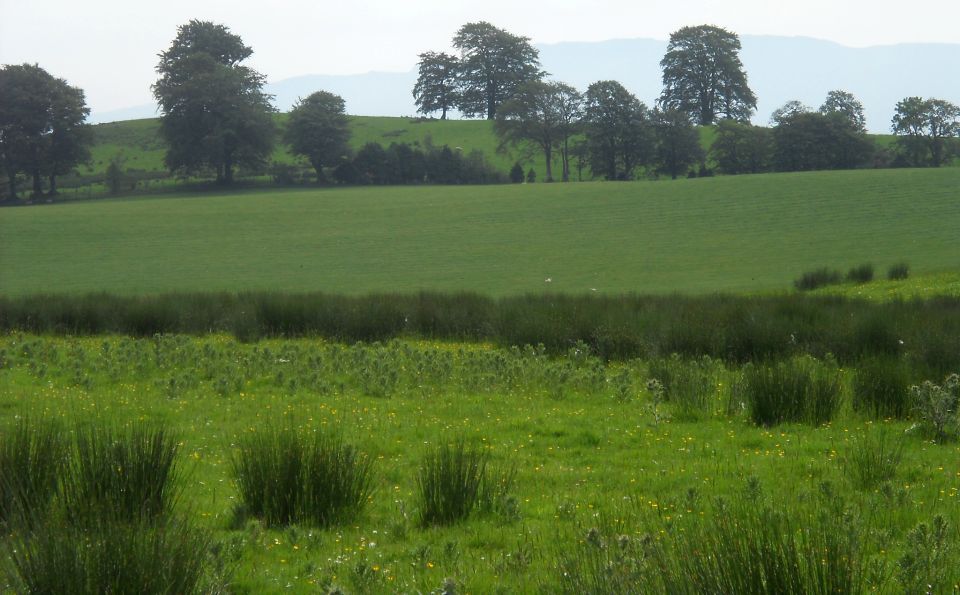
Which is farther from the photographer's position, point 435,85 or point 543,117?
point 435,85

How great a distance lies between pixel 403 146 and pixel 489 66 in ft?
99.5

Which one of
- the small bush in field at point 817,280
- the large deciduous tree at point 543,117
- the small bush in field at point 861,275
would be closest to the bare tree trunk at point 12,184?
the large deciduous tree at point 543,117

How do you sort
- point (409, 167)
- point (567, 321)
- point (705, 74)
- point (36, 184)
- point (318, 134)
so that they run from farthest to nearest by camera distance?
point (705, 74) → point (409, 167) → point (318, 134) → point (36, 184) → point (567, 321)

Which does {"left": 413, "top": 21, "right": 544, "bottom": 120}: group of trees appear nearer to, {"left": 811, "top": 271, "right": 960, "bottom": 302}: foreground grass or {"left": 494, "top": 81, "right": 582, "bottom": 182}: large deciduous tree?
{"left": 494, "top": 81, "right": 582, "bottom": 182}: large deciduous tree

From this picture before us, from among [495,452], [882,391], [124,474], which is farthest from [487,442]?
[882,391]

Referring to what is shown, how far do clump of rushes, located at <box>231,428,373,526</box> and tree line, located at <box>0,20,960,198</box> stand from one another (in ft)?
232

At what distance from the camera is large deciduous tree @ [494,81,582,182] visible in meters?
82.4

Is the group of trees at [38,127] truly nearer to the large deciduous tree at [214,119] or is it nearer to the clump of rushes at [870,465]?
the large deciduous tree at [214,119]

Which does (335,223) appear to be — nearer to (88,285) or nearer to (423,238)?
(423,238)

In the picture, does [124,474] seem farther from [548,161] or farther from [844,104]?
[844,104]

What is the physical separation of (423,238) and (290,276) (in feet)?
36.6

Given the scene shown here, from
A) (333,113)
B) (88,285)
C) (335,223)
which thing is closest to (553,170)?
(333,113)

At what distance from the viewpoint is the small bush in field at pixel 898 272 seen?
28709 mm

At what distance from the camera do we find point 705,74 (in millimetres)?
98562
